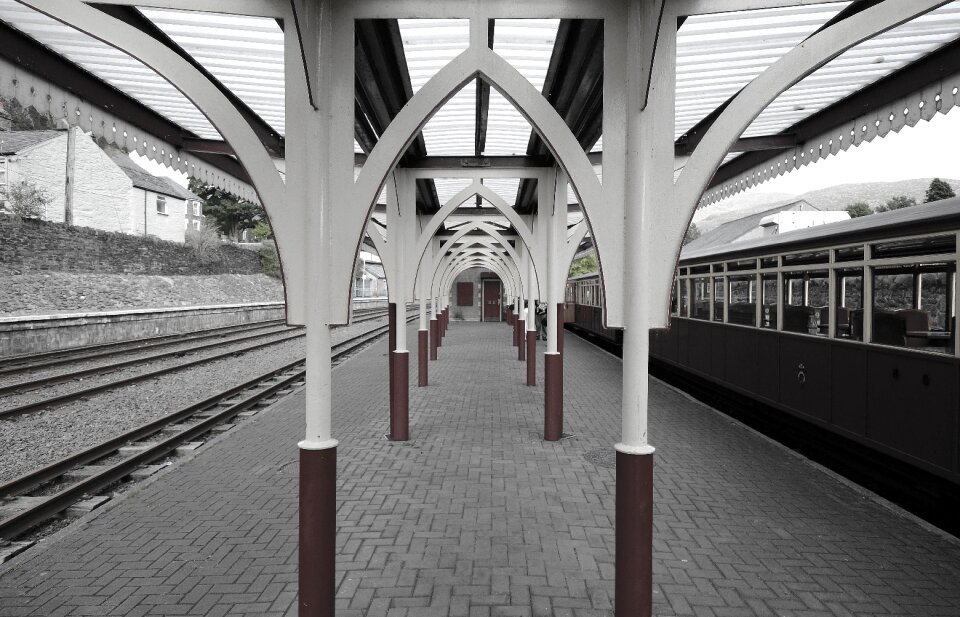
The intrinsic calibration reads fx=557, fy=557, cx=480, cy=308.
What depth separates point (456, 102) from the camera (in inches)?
210

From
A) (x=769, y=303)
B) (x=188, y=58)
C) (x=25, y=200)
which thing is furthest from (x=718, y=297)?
(x=25, y=200)

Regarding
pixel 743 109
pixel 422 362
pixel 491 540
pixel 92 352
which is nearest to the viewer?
pixel 743 109

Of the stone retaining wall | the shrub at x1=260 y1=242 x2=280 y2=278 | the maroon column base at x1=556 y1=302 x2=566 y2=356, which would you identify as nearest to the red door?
the shrub at x1=260 y1=242 x2=280 y2=278

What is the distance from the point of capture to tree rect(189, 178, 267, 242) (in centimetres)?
5272

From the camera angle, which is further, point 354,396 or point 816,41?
point 354,396

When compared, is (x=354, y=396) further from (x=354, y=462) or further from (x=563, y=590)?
(x=563, y=590)

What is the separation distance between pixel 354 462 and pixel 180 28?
4660mm

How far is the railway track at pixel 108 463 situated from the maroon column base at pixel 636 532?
16.0 ft

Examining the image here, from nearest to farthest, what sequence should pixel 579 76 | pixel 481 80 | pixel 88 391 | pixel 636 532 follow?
pixel 636 532, pixel 579 76, pixel 481 80, pixel 88 391

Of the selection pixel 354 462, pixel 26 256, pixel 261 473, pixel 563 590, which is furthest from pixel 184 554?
pixel 26 256

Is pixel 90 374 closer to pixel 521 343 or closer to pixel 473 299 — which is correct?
pixel 521 343

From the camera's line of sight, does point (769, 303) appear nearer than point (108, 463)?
No

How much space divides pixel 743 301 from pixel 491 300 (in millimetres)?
30472

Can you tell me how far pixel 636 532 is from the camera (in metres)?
3.05
